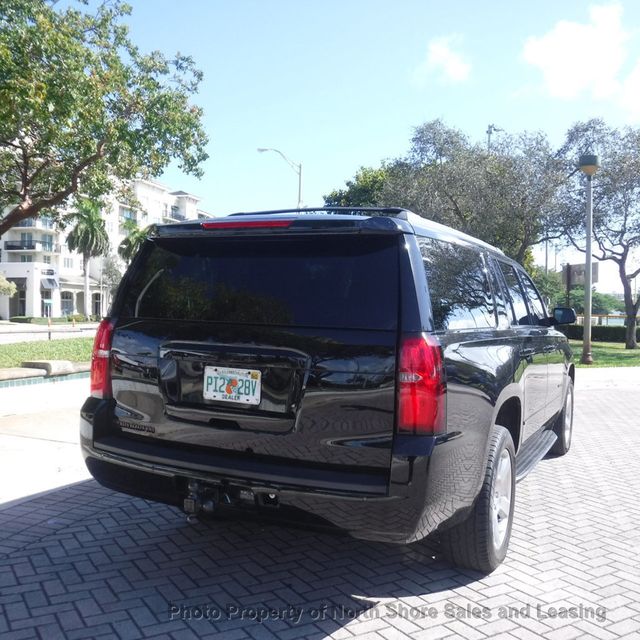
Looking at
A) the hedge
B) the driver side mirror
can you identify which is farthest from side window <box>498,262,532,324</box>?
the hedge

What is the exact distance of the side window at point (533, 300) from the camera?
5352 millimetres

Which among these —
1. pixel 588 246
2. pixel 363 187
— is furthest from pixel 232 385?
pixel 363 187

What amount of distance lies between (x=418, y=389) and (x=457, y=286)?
0.94 metres

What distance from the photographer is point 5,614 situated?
311 cm

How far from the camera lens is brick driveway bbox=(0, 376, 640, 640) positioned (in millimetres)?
3061

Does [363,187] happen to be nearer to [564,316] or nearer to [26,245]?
[564,316]

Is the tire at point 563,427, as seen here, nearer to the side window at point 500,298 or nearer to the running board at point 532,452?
the running board at point 532,452

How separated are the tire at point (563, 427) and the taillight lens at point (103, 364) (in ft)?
15.3

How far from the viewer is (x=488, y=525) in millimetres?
3441

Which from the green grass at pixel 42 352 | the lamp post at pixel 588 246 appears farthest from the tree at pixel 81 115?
the lamp post at pixel 588 246

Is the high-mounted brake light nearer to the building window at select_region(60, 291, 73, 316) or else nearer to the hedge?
the hedge

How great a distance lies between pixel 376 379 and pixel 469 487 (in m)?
0.83

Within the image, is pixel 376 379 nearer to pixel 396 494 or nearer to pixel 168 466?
pixel 396 494

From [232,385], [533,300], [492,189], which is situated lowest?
[232,385]
